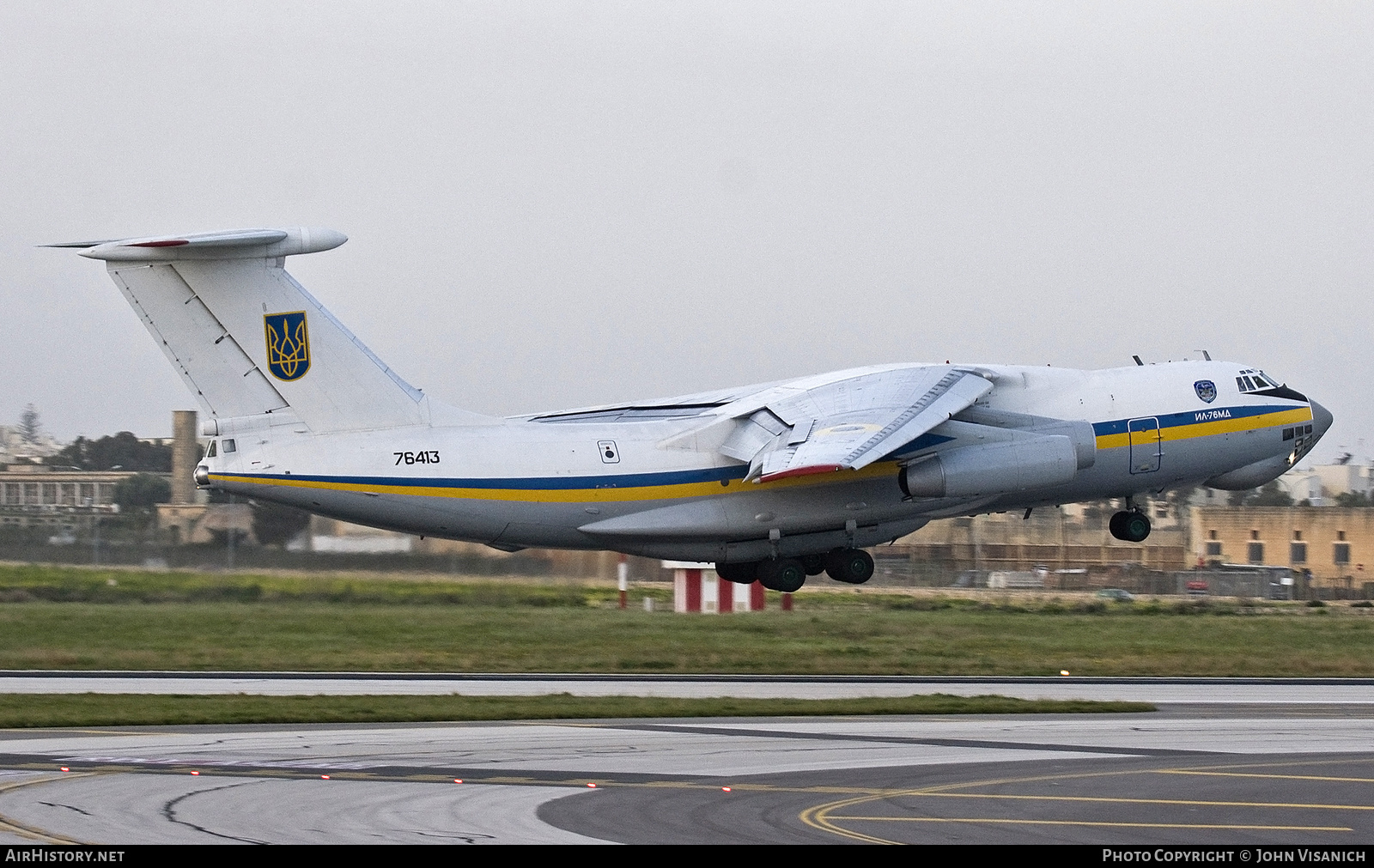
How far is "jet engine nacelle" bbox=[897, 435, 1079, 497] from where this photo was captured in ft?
67.7

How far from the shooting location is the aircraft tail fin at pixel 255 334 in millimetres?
19375

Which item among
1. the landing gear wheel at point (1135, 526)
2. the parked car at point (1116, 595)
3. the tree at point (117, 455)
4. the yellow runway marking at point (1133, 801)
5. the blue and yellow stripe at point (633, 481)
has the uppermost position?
the tree at point (117, 455)

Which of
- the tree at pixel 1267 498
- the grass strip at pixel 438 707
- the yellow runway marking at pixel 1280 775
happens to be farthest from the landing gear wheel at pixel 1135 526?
Result: the tree at pixel 1267 498

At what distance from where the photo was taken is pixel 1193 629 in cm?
3027

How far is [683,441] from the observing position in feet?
69.4

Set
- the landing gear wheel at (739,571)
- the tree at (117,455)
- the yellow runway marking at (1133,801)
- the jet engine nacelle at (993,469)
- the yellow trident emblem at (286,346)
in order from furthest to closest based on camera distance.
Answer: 1. the tree at (117,455)
2. the landing gear wheel at (739,571)
3. the jet engine nacelle at (993,469)
4. the yellow trident emblem at (286,346)
5. the yellow runway marking at (1133,801)

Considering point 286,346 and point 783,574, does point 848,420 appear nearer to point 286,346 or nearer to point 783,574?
point 783,574

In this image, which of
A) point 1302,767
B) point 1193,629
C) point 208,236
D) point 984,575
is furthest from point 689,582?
point 1302,767

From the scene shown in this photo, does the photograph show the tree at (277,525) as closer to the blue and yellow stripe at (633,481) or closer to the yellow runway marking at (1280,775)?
the blue and yellow stripe at (633,481)

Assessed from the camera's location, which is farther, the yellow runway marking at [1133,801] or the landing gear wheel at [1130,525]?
the landing gear wheel at [1130,525]

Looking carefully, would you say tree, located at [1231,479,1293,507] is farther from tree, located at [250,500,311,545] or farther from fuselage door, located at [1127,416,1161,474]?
tree, located at [250,500,311,545]

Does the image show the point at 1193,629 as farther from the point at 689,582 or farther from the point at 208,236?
the point at 208,236

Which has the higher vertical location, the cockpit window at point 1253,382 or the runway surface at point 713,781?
the cockpit window at point 1253,382

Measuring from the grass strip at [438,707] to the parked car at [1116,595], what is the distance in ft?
58.5
